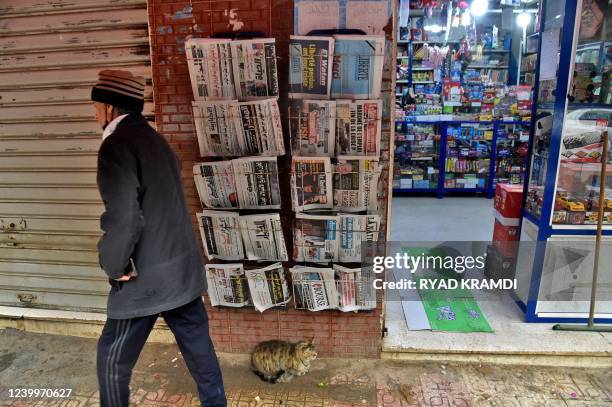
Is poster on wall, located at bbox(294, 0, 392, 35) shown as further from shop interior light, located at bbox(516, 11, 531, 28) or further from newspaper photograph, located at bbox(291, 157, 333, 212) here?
shop interior light, located at bbox(516, 11, 531, 28)

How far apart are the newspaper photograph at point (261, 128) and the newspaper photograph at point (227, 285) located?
0.81m

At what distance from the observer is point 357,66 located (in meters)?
2.49

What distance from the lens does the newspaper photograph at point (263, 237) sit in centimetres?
277

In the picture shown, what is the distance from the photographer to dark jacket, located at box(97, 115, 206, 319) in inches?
76.9

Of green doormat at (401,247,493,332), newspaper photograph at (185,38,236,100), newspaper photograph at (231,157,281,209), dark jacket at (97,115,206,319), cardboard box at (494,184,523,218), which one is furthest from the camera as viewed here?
cardboard box at (494,184,523,218)

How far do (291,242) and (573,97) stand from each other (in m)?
2.19

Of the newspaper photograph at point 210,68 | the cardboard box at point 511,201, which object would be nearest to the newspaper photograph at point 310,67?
the newspaper photograph at point 210,68

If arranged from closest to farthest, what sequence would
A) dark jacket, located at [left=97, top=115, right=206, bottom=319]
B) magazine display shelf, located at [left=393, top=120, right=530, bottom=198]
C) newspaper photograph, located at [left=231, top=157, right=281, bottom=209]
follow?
dark jacket, located at [left=97, top=115, right=206, bottom=319] < newspaper photograph, located at [left=231, top=157, right=281, bottom=209] < magazine display shelf, located at [left=393, top=120, right=530, bottom=198]

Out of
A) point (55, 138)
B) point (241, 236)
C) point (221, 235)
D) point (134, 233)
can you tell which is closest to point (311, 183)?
point (241, 236)

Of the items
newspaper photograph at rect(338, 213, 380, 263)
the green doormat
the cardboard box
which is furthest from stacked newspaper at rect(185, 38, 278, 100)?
the cardboard box

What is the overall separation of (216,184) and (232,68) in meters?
0.73

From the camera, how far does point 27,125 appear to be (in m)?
3.27

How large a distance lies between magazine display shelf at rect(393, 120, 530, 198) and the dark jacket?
19.0ft

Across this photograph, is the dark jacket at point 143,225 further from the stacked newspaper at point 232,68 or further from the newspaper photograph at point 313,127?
the newspaper photograph at point 313,127
